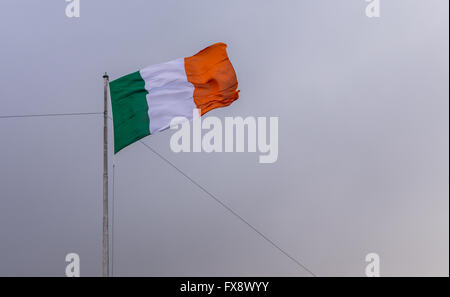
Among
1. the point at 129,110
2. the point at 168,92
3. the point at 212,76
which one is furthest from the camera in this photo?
the point at 212,76

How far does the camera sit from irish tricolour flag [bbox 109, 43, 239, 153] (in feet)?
33.1

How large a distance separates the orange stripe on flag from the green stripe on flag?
5.03 feet

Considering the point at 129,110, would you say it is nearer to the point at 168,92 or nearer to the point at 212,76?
the point at 168,92

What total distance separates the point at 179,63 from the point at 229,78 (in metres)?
1.52

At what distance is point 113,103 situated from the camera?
400 inches

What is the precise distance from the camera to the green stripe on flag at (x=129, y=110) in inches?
391

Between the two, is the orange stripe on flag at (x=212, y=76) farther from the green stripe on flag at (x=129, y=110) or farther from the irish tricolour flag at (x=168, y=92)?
the green stripe on flag at (x=129, y=110)

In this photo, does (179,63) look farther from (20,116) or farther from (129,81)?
(20,116)

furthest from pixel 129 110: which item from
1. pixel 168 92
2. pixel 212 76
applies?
pixel 212 76

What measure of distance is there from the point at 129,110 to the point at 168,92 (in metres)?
1.29

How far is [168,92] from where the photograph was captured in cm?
1080

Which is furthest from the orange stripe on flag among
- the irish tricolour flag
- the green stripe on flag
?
the green stripe on flag

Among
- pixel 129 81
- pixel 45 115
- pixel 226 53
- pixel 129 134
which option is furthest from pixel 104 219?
pixel 45 115

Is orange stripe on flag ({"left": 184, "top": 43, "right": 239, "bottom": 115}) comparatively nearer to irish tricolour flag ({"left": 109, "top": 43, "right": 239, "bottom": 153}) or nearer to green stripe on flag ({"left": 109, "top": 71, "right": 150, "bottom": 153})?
irish tricolour flag ({"left": 109, "top": 43, "right": 239, "bottom": 153})
